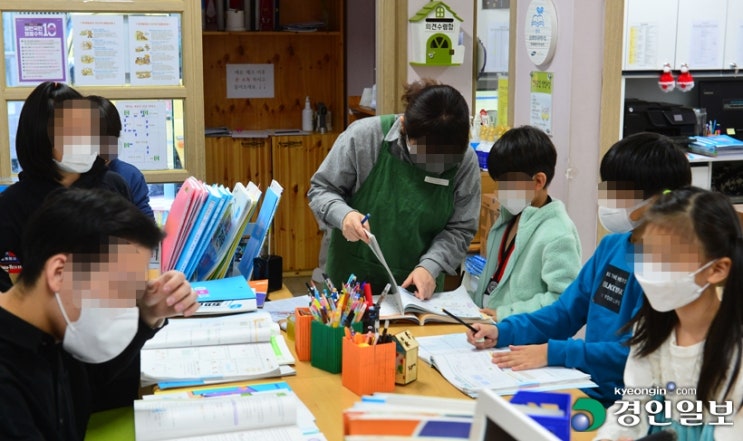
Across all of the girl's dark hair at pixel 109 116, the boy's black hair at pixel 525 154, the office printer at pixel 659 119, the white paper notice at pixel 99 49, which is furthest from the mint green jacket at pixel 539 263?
the office printer at pixel 659 119

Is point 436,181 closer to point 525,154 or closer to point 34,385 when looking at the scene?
point 525,154

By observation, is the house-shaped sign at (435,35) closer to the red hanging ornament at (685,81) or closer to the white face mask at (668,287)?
the red hanging ornament at (685,81)

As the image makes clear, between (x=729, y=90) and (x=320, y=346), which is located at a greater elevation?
(x=729, y=90)

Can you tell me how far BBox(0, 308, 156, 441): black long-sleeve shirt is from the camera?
1451 millimetres

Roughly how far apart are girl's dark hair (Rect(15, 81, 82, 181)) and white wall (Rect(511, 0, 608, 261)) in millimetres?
2204

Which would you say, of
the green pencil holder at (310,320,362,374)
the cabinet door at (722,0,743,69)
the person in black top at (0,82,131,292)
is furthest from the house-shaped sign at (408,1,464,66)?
the cabinet door at (722,0,743,69)

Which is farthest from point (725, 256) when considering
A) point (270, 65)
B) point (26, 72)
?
point (270, 65)

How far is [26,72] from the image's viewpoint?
3.67 meters

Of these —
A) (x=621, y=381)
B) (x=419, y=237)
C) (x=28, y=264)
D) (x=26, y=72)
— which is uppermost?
(x=26, y=72)

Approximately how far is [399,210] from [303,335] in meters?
0.74

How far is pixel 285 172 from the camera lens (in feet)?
20.0

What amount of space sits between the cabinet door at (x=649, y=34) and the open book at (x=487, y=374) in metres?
4.03

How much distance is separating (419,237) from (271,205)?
0.55 meters

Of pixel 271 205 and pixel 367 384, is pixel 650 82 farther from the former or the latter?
pixel 367 384
